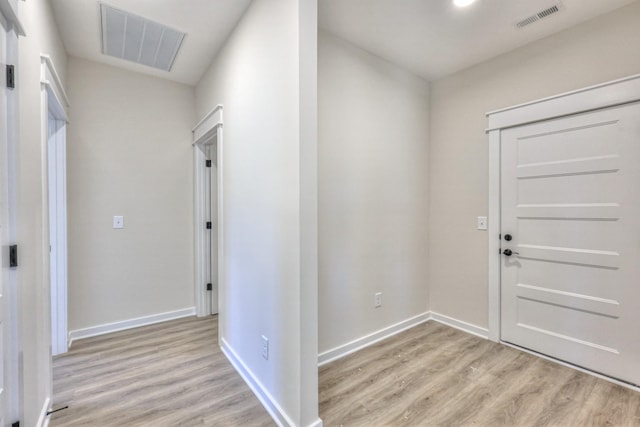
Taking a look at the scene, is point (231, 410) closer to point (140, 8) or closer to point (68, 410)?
point (68, 410)

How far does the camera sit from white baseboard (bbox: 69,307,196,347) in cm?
274

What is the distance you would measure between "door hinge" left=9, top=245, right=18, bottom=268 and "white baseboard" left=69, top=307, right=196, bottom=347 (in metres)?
1.90

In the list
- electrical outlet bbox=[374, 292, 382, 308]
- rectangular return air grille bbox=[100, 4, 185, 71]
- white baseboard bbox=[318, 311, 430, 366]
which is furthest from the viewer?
electrical outlet bbox=[374, 292, 382, 308]

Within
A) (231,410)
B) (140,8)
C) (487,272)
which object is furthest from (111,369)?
(487,272)

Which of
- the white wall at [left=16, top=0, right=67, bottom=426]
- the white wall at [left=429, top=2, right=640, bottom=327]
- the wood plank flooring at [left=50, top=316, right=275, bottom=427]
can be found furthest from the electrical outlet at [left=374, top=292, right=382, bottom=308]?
the white wall at [left=16, top=0, right=67, bottom=426]

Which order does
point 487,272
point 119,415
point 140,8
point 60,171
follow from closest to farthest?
point 119,415 < point 140,8 < point 60,171 < point 487,272

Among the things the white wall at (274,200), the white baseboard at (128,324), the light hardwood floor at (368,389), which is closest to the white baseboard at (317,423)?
the white wall at (274,200)

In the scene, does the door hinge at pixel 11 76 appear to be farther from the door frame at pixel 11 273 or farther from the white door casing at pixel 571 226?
the white door casing at pixel 571 226

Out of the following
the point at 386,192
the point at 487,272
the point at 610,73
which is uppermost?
the point at 610,73

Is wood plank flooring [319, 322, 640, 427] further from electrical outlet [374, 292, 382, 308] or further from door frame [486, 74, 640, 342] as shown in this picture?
door frame [486, 74, 640, 342]

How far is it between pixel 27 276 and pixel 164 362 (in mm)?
1301

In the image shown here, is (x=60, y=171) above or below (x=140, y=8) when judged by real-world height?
below

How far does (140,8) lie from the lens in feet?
6.73

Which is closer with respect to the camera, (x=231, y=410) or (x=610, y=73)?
(x=231, y=410)
